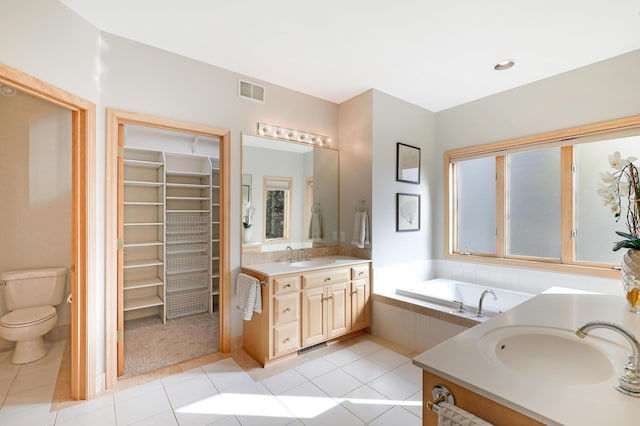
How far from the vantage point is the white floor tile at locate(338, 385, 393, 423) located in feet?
6.42

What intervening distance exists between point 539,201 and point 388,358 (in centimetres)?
234

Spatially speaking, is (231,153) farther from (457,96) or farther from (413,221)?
(457,96)

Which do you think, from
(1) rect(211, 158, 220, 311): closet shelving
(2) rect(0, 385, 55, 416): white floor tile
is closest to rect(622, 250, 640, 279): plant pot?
(2) rect(0, 385, 55, 416): white floor tile

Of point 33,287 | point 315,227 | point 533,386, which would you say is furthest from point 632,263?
point 33,287

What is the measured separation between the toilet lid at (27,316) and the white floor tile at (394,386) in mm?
2918

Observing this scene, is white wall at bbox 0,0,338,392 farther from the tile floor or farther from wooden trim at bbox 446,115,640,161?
wooden trim at bbox 446,115,640,161

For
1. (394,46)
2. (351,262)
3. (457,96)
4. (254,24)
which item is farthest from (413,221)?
(254,24)

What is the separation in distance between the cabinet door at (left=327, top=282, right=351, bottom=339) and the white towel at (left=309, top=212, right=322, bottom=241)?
0.72m

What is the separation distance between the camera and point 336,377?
241 cm

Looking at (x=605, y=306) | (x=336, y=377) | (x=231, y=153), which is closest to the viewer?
(x=605, y=306)

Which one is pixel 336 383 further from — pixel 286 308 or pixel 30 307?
pixel 30 307

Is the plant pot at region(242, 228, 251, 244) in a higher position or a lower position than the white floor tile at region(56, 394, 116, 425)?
higher

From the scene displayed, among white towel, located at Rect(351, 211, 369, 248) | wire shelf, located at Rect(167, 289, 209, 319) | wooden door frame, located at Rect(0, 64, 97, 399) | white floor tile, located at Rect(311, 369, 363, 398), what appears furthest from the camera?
wire shelf, located at Rect(167, 289, 209, 319)

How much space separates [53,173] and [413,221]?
4021mm
